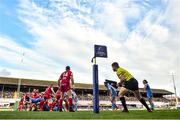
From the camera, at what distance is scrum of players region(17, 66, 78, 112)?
511 inches

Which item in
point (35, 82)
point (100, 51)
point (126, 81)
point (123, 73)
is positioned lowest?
point (126, 81)

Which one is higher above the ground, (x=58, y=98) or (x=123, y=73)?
(x=123, y=73)

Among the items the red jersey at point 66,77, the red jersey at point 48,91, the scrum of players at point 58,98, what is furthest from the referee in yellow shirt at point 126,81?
the red jersey at point 48,91

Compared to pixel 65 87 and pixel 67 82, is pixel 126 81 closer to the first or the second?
pixel 67 82

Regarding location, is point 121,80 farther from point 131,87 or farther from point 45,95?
point 45,95

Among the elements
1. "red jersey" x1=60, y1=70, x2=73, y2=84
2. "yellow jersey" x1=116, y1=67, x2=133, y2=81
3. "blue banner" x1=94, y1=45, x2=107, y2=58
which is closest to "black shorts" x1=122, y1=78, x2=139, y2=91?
"yellow jersey" x1=116, y1=67, x2=133, y2=81

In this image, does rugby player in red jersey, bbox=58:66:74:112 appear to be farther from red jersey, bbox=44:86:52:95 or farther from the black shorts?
red jersey, bbox=44:86:52:95

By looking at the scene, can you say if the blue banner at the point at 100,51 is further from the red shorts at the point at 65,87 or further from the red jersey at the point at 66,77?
the red shorts at the point at 65,87

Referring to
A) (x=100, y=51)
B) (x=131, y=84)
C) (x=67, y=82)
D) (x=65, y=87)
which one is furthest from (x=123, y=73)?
(x=65, y=87)

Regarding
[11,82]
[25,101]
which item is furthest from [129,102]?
[25,101]

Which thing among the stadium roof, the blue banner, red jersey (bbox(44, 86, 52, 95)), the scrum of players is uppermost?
the stadium roof

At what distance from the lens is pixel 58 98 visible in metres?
16.1

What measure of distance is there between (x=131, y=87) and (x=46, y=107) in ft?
37.5

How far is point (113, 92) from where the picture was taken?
19031 millimetres
